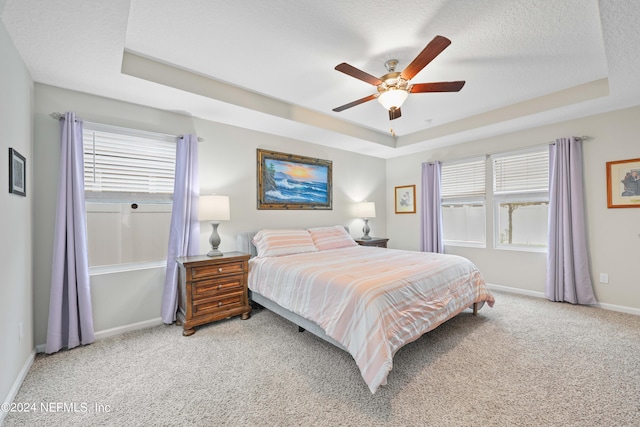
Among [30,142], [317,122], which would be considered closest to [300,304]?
[317,122]

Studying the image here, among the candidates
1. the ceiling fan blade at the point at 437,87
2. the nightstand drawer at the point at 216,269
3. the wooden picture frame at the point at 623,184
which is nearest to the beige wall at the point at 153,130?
the nightstand drawer at the point at 216,269

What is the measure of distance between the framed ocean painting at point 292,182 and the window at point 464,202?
2.15m

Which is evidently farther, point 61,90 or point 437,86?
point 61,90

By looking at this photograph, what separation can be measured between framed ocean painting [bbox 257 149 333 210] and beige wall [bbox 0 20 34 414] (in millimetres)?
2275

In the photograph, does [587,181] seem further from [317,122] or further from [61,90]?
[61,90]

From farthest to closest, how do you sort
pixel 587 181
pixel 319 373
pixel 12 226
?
pixel 587 181
pixel 319 373
pixel 12 226

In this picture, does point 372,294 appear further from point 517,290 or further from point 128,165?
point 517,290

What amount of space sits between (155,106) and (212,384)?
2.86m

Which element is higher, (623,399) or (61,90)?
(61,90)

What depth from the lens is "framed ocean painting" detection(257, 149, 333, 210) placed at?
392cm

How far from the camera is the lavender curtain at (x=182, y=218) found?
296 centimetres

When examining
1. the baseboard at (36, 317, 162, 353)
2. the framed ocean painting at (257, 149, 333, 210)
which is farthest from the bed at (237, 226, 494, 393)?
the baseboard at (36, 317, 162, 353)

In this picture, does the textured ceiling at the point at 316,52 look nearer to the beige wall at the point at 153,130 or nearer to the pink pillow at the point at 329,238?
the beige wall at the point at 153,130

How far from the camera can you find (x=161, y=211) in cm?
308
